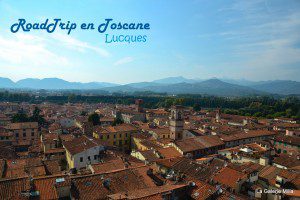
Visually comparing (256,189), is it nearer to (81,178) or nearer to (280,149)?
(81,178)

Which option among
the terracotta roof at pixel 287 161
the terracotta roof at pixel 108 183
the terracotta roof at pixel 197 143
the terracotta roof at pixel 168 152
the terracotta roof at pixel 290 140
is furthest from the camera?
the terracotta roof at pixel 290 140

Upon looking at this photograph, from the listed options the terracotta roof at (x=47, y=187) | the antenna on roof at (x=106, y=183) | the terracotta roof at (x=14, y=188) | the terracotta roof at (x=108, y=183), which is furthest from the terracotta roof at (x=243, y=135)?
the terracotta roof at (x=14, y=188)

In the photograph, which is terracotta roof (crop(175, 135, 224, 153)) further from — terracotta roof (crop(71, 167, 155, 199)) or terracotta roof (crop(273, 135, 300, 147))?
terracotta roof (crop(71, 167, 155, 199))

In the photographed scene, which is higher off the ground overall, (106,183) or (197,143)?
(106,183)

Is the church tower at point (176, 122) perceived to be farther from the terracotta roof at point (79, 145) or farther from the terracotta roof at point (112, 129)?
the terracotta roof at point (79, 145)

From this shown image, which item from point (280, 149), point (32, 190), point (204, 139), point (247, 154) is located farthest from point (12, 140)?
point (280, 149)

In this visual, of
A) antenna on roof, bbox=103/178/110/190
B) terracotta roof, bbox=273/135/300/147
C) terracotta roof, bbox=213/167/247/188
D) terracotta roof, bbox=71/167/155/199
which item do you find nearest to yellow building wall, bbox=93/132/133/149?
terracotta roof, bbox=213/167/247/188

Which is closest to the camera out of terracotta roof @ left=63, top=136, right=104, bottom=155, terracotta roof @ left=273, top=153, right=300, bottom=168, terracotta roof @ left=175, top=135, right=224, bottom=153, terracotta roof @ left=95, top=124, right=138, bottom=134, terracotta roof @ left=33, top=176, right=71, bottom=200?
terracotta roof @ left=33, top=176, right=71, bottom=200

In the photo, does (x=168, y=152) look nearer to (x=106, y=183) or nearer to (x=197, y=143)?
(x=197, y=143)

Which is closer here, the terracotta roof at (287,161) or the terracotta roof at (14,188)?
the terracotta roof at (14,188)

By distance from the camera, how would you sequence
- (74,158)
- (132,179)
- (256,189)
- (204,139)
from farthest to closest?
1. (204,139)
2. (74,158)
3. (256,189)
4. (132,179)

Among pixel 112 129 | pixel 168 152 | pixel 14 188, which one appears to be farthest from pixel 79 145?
pixel 112 129
